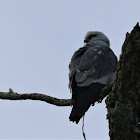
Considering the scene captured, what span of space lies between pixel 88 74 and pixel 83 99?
66cm

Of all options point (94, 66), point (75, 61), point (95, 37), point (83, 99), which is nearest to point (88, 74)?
point (94, 66)

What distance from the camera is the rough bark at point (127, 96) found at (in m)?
3.95

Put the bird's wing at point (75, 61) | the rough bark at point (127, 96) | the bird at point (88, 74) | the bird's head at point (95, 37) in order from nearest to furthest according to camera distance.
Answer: the rough bark at point (127, 96) → the bird at point (88, 74) → the bird's wing at point (75, 61) → the bird's head at point (95, 37)

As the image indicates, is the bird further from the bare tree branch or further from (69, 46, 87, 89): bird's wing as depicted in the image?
the bare tree branch

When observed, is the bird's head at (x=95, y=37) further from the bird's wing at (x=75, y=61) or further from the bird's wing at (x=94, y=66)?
the bird's wing at (x=75, y=61)

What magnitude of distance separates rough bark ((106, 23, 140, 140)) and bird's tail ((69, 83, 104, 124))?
149cm

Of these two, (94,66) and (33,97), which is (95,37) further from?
(33,97)

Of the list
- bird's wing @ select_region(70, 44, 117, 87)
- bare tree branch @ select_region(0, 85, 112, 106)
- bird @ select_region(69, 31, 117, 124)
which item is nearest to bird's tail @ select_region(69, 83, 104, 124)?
bird @ select_region(69, 31, 117, 124)

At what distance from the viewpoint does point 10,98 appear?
4.98 meters

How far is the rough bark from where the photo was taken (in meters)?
3.95

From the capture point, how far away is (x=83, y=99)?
6062mm

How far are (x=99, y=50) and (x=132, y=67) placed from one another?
3.10 metres

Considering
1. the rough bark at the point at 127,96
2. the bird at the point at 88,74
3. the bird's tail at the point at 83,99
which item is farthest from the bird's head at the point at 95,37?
the rough bark at the point at 127,96

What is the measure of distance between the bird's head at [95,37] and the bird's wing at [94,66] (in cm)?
174
